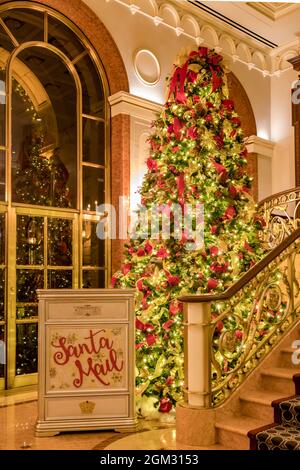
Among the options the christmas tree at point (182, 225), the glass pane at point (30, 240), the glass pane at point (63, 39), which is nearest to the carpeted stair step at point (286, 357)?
the christmas tree at point (182, 225)

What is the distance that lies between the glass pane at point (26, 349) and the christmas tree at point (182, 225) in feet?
6.19

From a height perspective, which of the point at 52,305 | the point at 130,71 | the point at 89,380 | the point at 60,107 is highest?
the point at 130,71

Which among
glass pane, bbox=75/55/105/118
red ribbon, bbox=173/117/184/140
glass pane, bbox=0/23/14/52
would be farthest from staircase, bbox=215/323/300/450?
glass pane, bbox=0/23/14/52

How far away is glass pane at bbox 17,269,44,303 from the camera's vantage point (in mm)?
6383

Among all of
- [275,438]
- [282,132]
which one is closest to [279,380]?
[275,438]

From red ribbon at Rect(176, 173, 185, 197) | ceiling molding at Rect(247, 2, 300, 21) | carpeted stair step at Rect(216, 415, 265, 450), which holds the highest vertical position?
ceiling molding at Rect(247, 2, 300, 21)

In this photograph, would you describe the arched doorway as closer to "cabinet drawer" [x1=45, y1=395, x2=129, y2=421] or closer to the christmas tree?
the christmas tree

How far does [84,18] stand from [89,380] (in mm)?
5295

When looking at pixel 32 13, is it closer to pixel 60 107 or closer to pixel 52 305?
pixel 60 107

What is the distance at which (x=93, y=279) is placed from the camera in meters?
7.25

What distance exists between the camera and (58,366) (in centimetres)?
405

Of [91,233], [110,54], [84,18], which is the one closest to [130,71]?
[110,54]

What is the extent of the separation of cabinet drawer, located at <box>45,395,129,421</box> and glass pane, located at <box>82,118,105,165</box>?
161 inches

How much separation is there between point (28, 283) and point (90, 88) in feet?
10.2
